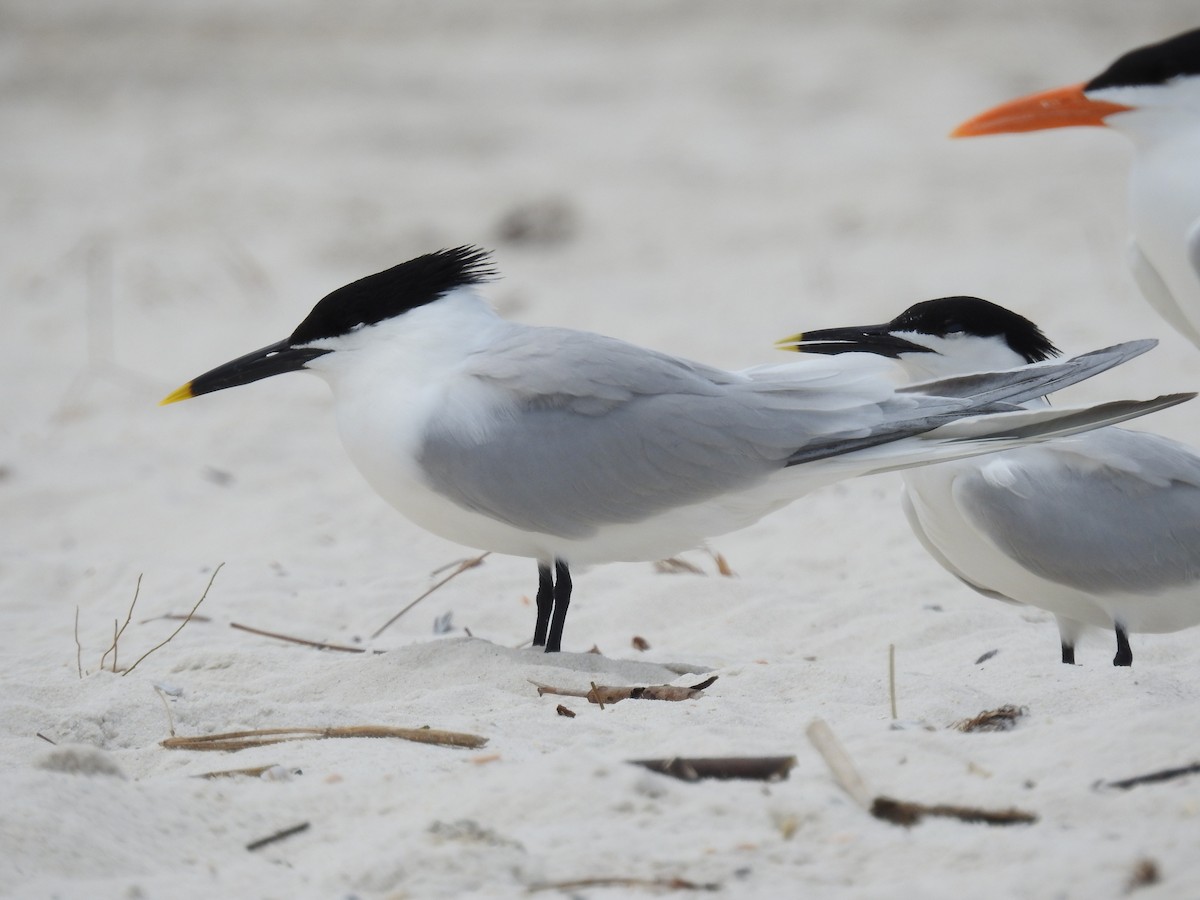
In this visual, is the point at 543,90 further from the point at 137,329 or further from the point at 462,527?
the point at 462,527

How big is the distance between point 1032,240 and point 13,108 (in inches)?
314

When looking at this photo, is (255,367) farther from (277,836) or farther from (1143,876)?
(1143,876)

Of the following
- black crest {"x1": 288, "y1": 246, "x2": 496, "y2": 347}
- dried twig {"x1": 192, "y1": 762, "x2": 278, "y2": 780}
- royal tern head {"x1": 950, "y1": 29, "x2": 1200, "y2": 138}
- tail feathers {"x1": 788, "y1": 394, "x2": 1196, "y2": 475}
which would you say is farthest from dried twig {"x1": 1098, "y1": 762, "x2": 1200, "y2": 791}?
royal tern head {"x1": 950, "y1": 29, "x2": 1200, "y2": 138}

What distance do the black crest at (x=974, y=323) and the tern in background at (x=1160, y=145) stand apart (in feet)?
1.44

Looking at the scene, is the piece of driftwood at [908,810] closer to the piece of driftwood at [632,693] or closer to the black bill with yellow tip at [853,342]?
the piece of driftwood at [632,693]

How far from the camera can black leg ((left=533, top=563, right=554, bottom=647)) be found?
3707mm

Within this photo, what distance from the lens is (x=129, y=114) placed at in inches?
451

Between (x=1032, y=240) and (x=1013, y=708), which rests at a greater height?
(x=1032, y=240)

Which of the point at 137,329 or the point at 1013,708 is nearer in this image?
the point at 1013,708

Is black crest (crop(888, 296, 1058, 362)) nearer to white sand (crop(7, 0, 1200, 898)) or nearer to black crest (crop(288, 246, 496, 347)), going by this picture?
white sand (crop(7, 0, 1200, 898))

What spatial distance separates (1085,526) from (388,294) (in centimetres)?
184

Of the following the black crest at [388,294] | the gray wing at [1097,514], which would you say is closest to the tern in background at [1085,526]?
the gray wing at [1097,514]

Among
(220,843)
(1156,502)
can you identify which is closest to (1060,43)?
(1156,502)

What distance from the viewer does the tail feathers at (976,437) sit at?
299cm
